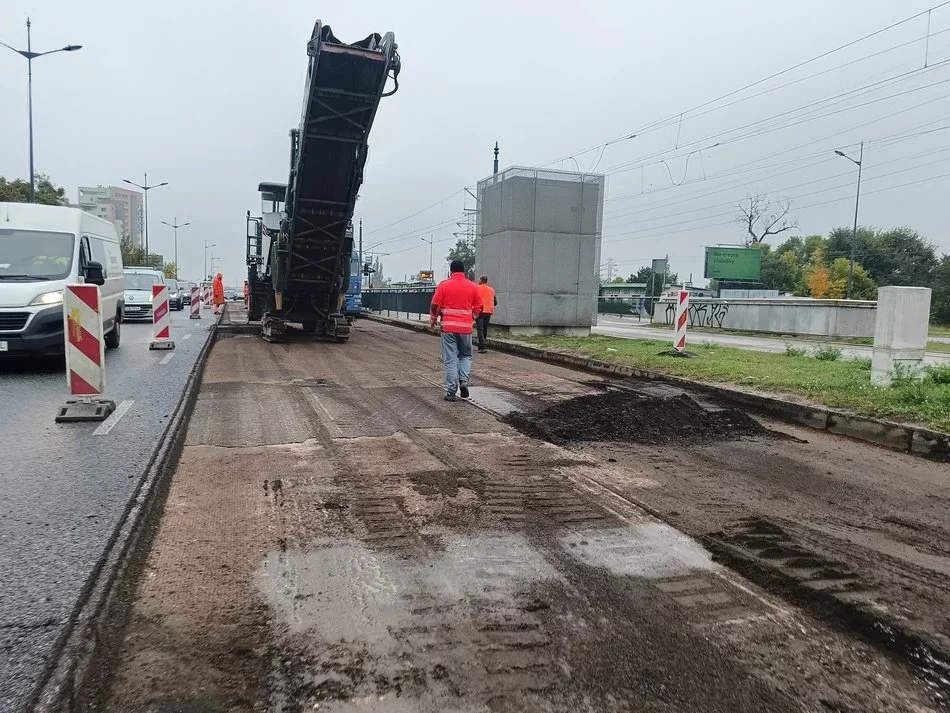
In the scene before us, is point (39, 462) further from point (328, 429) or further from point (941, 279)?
point (941, 279)

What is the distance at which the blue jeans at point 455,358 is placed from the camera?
8.66 meters

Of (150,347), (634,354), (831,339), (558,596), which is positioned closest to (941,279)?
(831,339)

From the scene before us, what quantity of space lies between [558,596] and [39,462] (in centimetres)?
435

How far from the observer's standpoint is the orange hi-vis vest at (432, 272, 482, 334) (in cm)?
882

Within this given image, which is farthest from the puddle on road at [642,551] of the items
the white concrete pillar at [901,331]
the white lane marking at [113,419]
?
the white concrete pillar at [901,331]

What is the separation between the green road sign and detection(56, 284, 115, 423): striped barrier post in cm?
5387

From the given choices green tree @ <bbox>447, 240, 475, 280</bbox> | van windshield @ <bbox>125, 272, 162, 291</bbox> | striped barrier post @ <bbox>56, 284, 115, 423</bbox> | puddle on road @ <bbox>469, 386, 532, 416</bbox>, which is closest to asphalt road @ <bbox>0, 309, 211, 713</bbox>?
striped barrier post @ <bbox>56, 284, 115, 423</bbox>

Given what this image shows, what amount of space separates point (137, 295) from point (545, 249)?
13.8 m

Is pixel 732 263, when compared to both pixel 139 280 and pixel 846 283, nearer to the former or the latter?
pixel 846 283

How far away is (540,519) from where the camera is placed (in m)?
4.19

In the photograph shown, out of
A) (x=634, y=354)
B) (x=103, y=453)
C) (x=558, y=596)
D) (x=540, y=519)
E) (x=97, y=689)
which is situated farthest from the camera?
(x=634, y=354)

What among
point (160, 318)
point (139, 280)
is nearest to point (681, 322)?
point (160, 318)

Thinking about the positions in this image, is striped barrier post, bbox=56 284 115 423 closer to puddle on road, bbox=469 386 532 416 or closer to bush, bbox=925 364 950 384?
puddle on road, bbox=469 386 532 416

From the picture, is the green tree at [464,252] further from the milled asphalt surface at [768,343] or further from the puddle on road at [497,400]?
the puddle on road at [497,400]
